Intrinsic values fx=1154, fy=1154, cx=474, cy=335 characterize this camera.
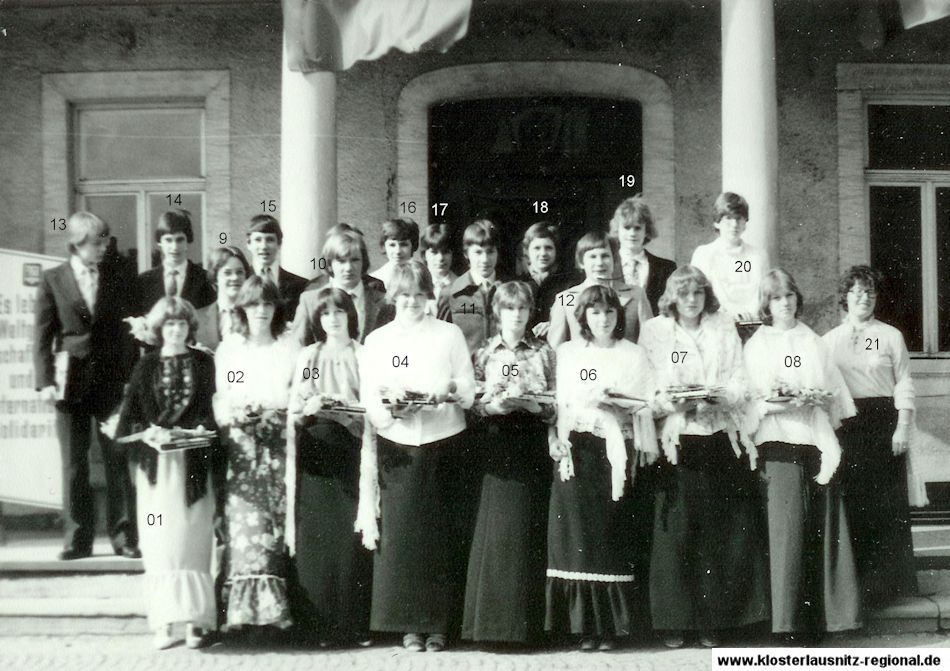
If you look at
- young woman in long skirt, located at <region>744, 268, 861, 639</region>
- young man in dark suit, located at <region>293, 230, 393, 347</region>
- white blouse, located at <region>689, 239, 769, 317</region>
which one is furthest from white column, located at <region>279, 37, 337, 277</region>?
young woman in long skirt, located at <region>744, 268, 861, 639</region>

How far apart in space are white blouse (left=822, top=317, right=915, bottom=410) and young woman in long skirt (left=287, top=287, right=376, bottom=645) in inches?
86.2

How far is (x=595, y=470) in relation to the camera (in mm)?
4891

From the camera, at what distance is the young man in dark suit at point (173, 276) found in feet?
17.6

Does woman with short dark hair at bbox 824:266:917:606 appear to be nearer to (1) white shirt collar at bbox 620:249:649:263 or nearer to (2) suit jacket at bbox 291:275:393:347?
(1) white shirt collar at bbox 620:249:649:263

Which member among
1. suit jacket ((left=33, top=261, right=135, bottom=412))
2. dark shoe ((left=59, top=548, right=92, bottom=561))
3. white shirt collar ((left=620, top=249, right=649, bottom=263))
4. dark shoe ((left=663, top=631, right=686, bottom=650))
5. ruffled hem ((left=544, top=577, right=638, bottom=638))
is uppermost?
white shirt collar ((left=620, top=249, right=649, bottom=263))

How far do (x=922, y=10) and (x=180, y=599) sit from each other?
477 cm

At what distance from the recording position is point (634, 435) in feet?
16.0

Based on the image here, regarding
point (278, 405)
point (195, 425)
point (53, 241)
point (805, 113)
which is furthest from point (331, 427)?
point (805, 113)

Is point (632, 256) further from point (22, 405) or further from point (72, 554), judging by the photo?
point (22, 405)

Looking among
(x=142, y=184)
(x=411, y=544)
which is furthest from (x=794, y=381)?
(x=142, y=184)

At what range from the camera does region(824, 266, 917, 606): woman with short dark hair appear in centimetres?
527

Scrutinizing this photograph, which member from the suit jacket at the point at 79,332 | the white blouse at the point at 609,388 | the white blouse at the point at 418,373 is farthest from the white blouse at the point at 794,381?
the suit jacket at the point at 79,332

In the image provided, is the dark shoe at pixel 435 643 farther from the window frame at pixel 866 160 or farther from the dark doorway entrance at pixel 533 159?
the window frame at pixel 866 160

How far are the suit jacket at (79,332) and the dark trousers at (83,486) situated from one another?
3.7 inches
